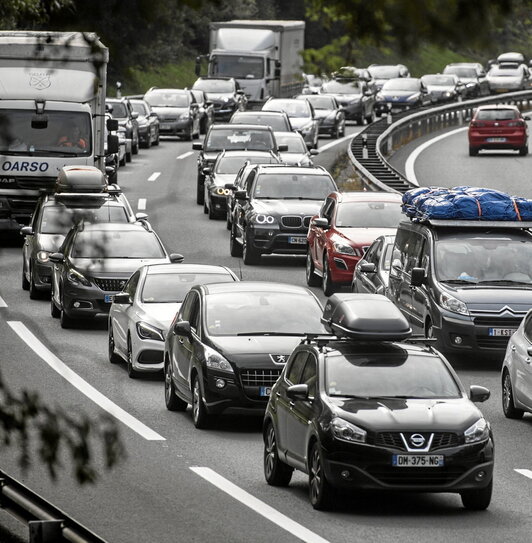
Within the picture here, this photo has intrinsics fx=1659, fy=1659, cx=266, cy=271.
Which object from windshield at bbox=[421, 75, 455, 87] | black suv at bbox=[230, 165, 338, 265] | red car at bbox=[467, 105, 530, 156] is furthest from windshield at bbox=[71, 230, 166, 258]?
windshield at bbox=[421, 75, 455, 87]

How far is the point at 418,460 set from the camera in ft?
41.6

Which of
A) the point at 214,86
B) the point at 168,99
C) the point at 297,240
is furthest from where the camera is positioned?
the point at 214,86

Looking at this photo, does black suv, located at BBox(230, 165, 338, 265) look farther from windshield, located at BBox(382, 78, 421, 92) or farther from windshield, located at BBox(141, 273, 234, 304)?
windshield, located at BBox(382, 78, 421, 92)

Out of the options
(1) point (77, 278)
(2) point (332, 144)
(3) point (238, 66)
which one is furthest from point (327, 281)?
(3) point (238, 66)

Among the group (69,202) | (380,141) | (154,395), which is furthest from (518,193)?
(69,202)

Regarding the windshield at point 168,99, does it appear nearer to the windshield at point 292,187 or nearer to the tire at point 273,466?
the windshield at point 292,187

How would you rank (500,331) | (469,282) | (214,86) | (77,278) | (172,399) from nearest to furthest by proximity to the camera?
(172,399), (500,331), (469,282), (77,278), (214,86)

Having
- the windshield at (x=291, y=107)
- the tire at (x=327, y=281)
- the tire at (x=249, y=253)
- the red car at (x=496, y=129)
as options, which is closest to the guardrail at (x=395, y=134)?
the windshield at (x=291, y=107)

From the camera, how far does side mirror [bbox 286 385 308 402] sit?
13.4m

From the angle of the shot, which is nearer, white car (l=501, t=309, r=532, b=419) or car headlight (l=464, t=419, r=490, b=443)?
A: car headlight (l=464, t=419, r=490, b=443)

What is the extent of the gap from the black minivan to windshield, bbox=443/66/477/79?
67264 mm

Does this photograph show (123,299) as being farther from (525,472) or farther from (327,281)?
(525,472)

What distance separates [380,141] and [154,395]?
3293cm

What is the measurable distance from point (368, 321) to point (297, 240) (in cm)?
1747
